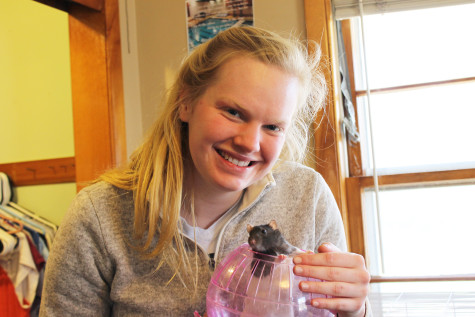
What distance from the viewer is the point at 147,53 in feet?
6.72

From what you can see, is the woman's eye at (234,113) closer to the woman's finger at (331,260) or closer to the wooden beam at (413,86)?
the woman's finger at (331,260)

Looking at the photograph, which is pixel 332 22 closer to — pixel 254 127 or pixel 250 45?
pixel 250 45

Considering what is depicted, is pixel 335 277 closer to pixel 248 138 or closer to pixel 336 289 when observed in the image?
pixel 336 289

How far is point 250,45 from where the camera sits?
0.97 meters

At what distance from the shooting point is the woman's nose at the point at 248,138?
2.90ft

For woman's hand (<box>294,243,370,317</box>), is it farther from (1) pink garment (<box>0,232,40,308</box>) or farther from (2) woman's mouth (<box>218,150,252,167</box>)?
(1) pink garment (<box>0,232,40,308</box>)

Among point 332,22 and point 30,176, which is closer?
point 332,22

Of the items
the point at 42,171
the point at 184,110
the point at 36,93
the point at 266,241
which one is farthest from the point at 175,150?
the point at 36,93

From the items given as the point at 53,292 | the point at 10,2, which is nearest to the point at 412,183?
the point at 53,292

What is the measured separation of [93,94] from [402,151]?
50.4 inches

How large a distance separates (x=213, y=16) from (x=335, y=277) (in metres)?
1.41

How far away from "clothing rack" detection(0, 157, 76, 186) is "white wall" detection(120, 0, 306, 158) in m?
0.58

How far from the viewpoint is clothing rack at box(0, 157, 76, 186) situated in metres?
2.45

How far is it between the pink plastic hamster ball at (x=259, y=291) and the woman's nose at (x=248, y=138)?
0.21m
